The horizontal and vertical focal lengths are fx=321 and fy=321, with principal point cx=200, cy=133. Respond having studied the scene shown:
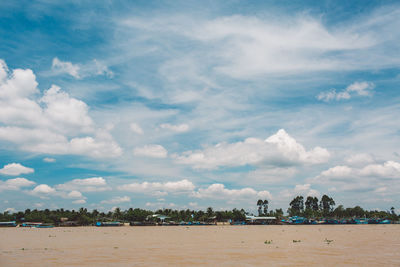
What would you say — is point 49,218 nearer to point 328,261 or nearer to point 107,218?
point 107,218

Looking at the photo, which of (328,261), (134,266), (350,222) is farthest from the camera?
(350,222)

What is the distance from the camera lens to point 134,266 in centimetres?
2123

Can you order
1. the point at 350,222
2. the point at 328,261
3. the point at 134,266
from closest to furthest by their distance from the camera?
the point at 134,266 < the point at 328,261 < the point at 350,222

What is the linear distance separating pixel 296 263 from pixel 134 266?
36.0 ft

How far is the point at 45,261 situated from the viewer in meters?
23.8

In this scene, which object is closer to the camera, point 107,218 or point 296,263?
point 296,263

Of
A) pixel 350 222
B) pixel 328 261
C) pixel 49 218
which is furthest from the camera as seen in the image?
pixel 350 222

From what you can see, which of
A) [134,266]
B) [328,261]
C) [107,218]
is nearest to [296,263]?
[328,261]

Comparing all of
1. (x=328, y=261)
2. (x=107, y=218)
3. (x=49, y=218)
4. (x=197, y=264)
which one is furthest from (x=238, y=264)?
(x=107, y=218)

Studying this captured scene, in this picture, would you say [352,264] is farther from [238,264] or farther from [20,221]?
[20,221]

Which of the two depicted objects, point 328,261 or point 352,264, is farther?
point 328,261

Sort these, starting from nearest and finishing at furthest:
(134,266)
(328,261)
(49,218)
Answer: (134,266)
(328,261)
(49,218)

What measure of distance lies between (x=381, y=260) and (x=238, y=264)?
419 inches

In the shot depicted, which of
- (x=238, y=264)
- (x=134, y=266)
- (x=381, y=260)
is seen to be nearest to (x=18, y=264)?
(x=134, y=266)
